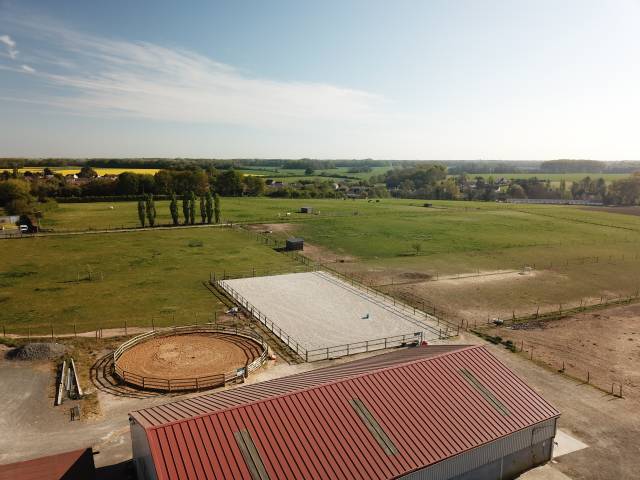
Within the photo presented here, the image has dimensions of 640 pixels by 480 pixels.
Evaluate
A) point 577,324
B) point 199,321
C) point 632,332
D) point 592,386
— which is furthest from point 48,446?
point 632,332

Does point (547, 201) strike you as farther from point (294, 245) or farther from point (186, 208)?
point (186, 208)

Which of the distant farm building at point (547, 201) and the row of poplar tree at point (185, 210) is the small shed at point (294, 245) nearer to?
the row of poplar tree at point (185, 210)

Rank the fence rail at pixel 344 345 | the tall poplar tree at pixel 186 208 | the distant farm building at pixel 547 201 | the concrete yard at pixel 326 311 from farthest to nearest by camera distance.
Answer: the distant farm building at pixel 547 201
the tall poplar tree at pixel 186 208
the concrete yard at pixel 326 311
the fence rail at pixel 344 345

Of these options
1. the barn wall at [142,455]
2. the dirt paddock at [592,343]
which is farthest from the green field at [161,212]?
the barn wall at [142,455]

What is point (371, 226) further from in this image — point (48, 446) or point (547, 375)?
point (48, 446)

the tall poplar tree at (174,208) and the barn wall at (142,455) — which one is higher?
the tall poplar tree at (174,208)

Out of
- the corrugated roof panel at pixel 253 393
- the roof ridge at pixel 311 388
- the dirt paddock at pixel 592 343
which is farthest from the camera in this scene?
the dirt paddock at pixel 592 343

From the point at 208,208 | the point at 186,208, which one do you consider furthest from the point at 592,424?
the point at 208,208
